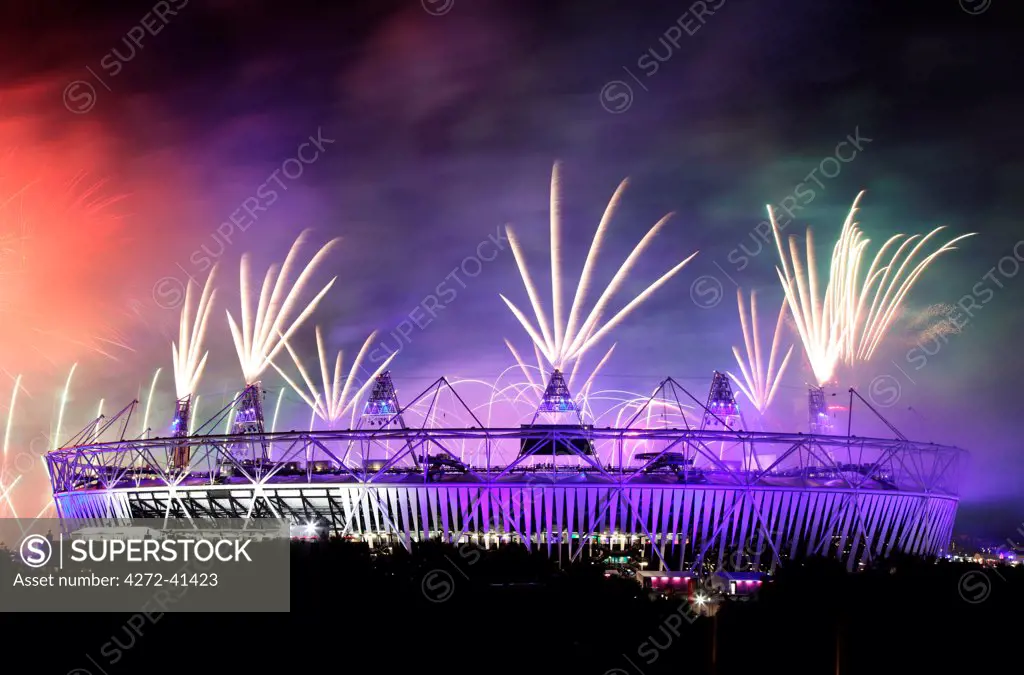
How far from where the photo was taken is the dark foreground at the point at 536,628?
49.6 m

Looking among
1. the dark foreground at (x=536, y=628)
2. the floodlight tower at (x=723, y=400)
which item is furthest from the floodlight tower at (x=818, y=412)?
the dark foreground at (x=536, y=628)

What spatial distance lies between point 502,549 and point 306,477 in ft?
81.5

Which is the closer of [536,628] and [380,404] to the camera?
[536,628]

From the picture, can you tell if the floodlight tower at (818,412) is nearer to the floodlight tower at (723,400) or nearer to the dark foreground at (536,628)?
the floodlight tower at (723,400)

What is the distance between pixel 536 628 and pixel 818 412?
77.4 meters

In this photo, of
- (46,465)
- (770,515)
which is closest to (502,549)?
(770,515)

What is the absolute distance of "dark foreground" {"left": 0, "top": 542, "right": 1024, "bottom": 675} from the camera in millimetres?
49625

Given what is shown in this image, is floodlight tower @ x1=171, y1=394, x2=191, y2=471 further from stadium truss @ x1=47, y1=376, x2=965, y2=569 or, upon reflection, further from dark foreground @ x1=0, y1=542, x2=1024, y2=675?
dark foreground @ x1=0, y1=542, x2=1024, y2=675

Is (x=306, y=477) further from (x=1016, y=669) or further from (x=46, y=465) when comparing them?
(x=1016, y=669)

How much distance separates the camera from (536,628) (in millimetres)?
58312

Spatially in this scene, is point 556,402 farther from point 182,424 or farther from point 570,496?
point 182,424

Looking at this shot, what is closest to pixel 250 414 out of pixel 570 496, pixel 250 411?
pixel 250 411

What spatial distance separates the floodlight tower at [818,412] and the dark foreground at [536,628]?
163 feet

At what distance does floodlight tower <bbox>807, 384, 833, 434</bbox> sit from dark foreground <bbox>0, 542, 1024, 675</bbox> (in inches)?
1957
